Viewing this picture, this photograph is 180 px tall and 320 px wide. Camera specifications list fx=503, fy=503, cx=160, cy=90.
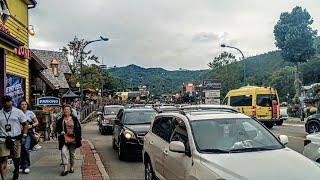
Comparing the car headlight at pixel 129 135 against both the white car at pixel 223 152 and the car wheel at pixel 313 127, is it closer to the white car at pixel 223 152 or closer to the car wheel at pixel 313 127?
the white car at pixel 223 152

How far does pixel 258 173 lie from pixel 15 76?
1594 cm

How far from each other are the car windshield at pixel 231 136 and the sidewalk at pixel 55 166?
4.44 metres

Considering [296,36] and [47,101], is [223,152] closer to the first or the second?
[47,101]

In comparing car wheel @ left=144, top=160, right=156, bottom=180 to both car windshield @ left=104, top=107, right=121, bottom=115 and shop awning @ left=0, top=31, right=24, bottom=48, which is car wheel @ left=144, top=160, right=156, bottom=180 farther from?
car windshield @ left=104, top=107, right=121, bottom=115

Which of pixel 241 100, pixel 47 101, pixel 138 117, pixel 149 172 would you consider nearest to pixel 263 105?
pixel 241 100

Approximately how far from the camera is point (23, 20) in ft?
72.1

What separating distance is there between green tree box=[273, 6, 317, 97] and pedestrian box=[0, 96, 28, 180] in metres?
47.7

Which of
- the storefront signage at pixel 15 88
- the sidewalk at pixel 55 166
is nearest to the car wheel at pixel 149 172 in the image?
the sidewalk at pixel 55 166

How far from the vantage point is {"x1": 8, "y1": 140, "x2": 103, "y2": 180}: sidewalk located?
11.3m

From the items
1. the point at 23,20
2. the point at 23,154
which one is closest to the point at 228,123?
the point at 23,154

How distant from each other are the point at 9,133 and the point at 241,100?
21508mm

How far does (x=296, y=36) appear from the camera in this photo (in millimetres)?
55750

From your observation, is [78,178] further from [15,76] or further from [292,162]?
[15,76]

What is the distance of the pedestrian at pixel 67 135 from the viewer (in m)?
11.4
